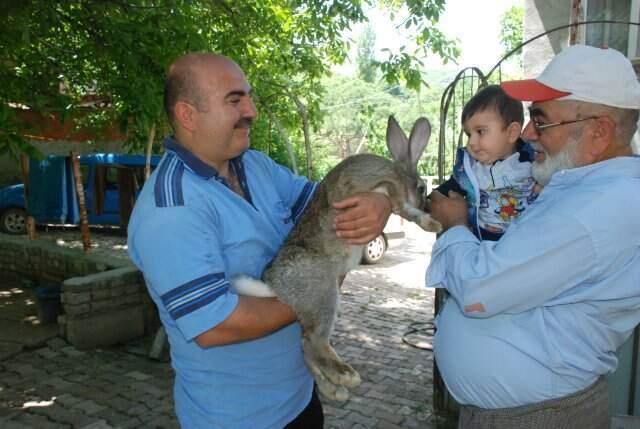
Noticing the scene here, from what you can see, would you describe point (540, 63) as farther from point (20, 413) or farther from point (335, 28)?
point (20, 413)

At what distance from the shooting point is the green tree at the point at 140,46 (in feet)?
16.1

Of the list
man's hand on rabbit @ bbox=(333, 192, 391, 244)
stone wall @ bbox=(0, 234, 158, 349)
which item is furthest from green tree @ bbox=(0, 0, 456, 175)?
man's hand on rabbit @ bbox=(333, 192, 391, 244)

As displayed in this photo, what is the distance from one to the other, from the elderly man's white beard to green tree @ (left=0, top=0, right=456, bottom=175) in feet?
10.6

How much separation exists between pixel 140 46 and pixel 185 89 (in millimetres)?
3545

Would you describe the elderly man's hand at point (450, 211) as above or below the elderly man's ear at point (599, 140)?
below

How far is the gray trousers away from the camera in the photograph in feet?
6.21

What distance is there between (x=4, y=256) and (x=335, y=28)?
7.70 metres

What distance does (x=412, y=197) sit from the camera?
2752 mm

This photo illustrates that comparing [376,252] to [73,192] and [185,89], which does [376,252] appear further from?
[185,89]

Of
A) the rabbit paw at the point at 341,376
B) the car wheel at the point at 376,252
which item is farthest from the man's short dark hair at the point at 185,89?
the car wheel at the point at 376,252

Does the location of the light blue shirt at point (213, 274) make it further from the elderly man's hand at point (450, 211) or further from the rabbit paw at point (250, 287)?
the elderly man's hand at point (450, 211)

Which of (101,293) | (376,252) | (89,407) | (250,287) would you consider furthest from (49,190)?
(250,287)

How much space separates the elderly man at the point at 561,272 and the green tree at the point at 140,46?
3.17m

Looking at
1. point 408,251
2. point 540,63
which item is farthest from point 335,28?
point 408,251
